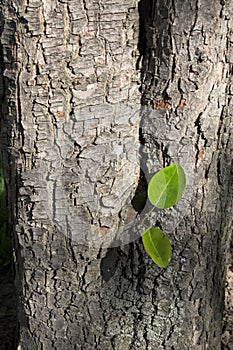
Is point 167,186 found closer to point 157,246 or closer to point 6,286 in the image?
point 157,246

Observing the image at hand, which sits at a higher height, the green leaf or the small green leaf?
the green leaf

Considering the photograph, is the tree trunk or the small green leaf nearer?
the tree trunk

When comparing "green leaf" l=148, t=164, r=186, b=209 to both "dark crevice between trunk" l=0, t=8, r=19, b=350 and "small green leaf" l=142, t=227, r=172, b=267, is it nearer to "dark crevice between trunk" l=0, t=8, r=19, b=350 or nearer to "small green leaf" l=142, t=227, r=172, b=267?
"small green leaf" l=142, t=227, r=172, b=267

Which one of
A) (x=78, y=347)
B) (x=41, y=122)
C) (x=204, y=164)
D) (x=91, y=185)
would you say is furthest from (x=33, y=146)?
(x=78, y=347)

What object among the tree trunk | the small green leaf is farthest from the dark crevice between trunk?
the small green leaf

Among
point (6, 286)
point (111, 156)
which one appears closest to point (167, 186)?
point (111, 156)

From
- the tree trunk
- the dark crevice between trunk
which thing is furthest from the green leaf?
the dark crevice between trunk
